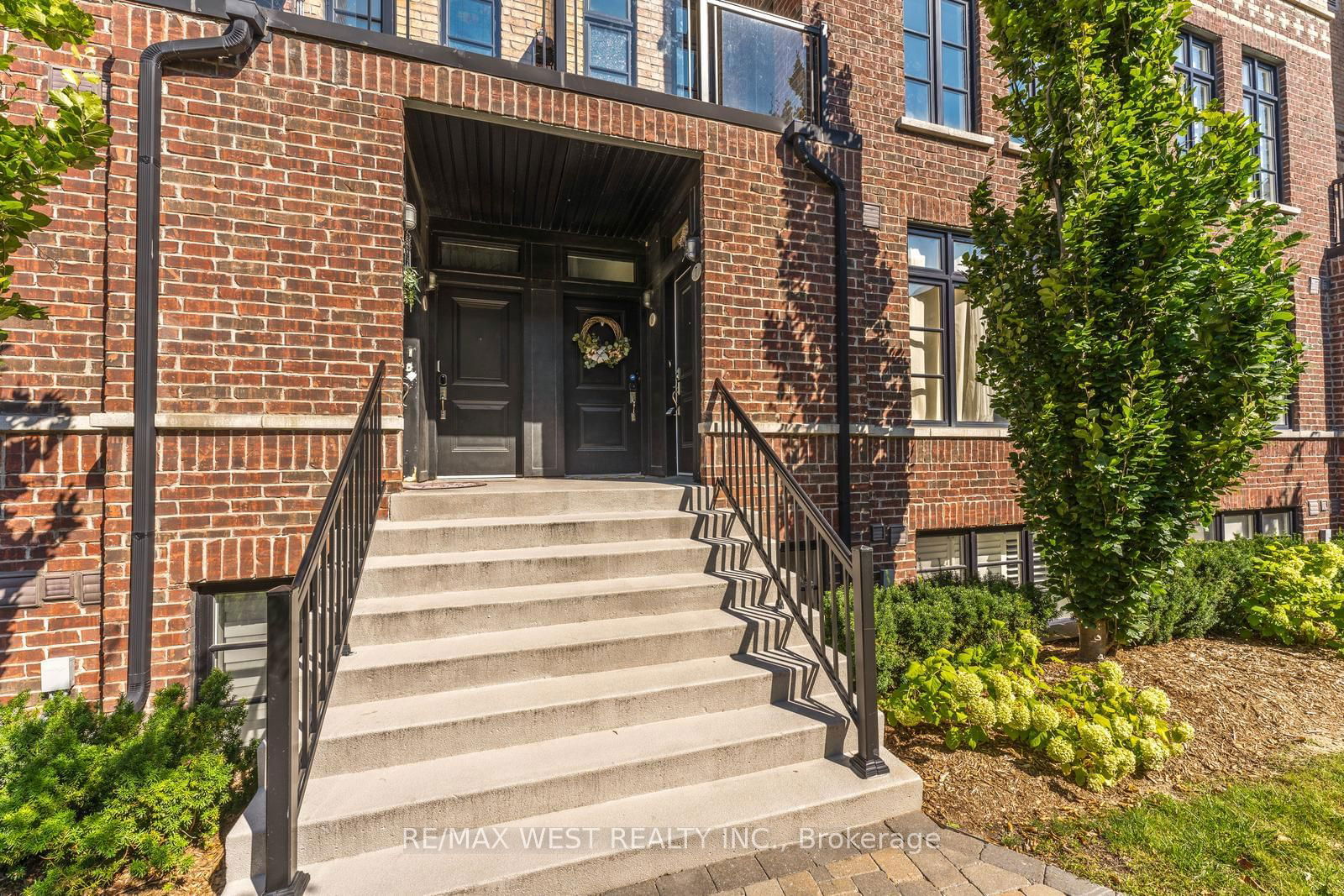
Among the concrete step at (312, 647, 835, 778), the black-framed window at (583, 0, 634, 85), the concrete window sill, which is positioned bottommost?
the concrete step at (312, 647, 835, 778)

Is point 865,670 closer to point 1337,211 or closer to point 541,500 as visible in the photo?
point 541,500

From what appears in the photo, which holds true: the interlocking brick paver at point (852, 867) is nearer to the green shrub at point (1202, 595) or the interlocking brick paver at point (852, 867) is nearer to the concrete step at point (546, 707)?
the concrete step at point (546, 707)

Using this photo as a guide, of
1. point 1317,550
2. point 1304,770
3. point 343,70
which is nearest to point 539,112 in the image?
point 343,70

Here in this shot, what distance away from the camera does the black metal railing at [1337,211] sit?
7.56 metres

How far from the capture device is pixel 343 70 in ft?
12.1

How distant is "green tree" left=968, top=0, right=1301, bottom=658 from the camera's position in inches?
141

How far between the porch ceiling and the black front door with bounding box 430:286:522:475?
2.66 ft

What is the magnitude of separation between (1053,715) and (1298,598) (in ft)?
12.9

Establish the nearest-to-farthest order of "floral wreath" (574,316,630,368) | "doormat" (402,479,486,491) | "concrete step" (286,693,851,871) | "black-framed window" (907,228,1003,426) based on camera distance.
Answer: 1. "concrete step" (286,693,851,871)
2. "doormat" (402,479,486,491)
3. "black-framed window" (907,228,1003,426)
4. "floral wreath" (574,316,630,368)

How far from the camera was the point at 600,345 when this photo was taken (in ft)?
19.4

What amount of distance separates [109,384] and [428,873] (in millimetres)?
3158

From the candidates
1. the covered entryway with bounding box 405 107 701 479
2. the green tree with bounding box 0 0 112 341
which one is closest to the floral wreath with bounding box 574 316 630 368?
the covered entryway with bounding box 405 107 701 479

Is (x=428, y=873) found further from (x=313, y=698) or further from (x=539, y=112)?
(x=539, y=112)

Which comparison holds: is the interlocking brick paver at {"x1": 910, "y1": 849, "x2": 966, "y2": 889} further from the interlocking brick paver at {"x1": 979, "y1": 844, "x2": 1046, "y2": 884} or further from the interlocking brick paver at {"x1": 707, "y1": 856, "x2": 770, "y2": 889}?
the interlocking brick paver at {"x1": 707, "y1": 856, "x2": 770, "y2": 889}
